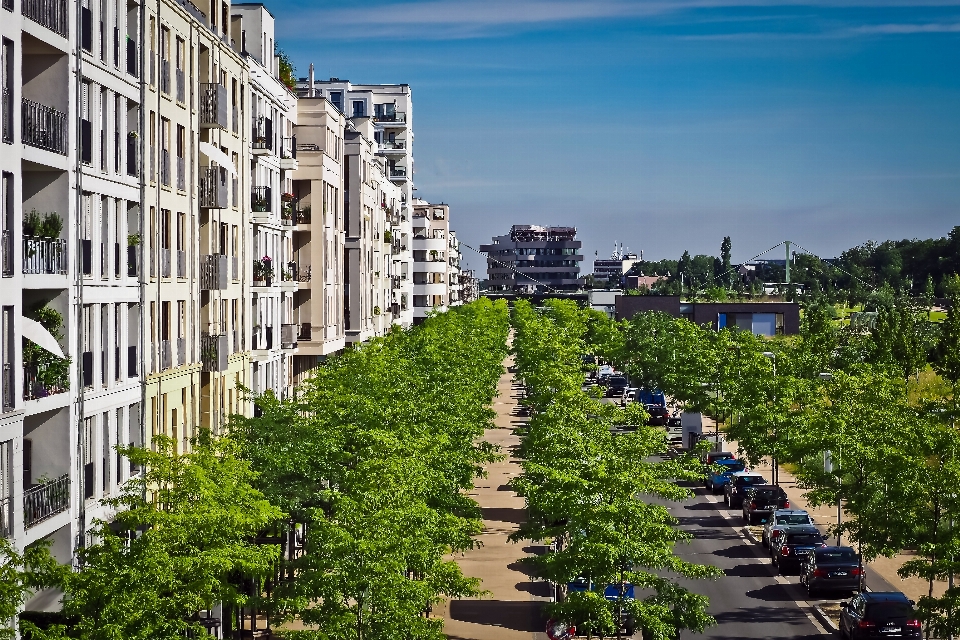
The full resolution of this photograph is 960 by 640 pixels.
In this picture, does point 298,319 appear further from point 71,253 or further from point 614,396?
point 614,396

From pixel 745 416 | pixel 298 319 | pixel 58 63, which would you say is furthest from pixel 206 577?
pixel 298 319

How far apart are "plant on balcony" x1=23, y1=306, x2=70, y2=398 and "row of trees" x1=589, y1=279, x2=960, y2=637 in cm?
2235

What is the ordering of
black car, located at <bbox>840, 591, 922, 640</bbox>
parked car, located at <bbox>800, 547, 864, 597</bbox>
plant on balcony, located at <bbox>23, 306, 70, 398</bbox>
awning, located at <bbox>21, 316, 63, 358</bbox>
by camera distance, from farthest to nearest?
parked car, located at <bbox>800, 547, 864, 597</bbox> → black car, located at <bbox>840, 591, 922, 640</bbox> → plant on balcony, located at <bbox>23, 306, 70, 398</bbox> → awning, located at <bbox>21, 316, 63, 358</bbox>

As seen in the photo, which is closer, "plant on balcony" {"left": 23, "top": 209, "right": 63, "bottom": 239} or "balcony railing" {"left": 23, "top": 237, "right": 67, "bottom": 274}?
"balcony railing" {"left": 23, "top": 237, "right": 67, "bottom": 274}

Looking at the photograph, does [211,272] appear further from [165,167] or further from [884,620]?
[884,620]

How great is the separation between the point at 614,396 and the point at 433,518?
301ft

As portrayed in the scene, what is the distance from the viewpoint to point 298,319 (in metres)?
73.1

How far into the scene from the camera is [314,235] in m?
73.8

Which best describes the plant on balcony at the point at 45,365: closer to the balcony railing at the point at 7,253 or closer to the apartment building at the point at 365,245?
the balcony railing at the point at 7,253

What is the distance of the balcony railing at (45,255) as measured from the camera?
31906mm

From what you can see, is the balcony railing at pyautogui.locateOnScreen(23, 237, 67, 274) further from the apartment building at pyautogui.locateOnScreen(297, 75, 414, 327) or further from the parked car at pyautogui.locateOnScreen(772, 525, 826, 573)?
the apartment building at pyautogui.locateOnScreen(297, 75, 414, 327)

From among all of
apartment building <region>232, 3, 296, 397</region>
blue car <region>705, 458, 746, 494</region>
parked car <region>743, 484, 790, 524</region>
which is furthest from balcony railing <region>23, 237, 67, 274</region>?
blue car <region>705, 458, 746, 494</region>

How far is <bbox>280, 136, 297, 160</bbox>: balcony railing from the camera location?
219 feet

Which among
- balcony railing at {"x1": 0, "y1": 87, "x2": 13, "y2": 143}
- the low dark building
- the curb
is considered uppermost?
balcony railing at {"x1": 0, "y1": 87, "x2": 13, "y2": 143}
